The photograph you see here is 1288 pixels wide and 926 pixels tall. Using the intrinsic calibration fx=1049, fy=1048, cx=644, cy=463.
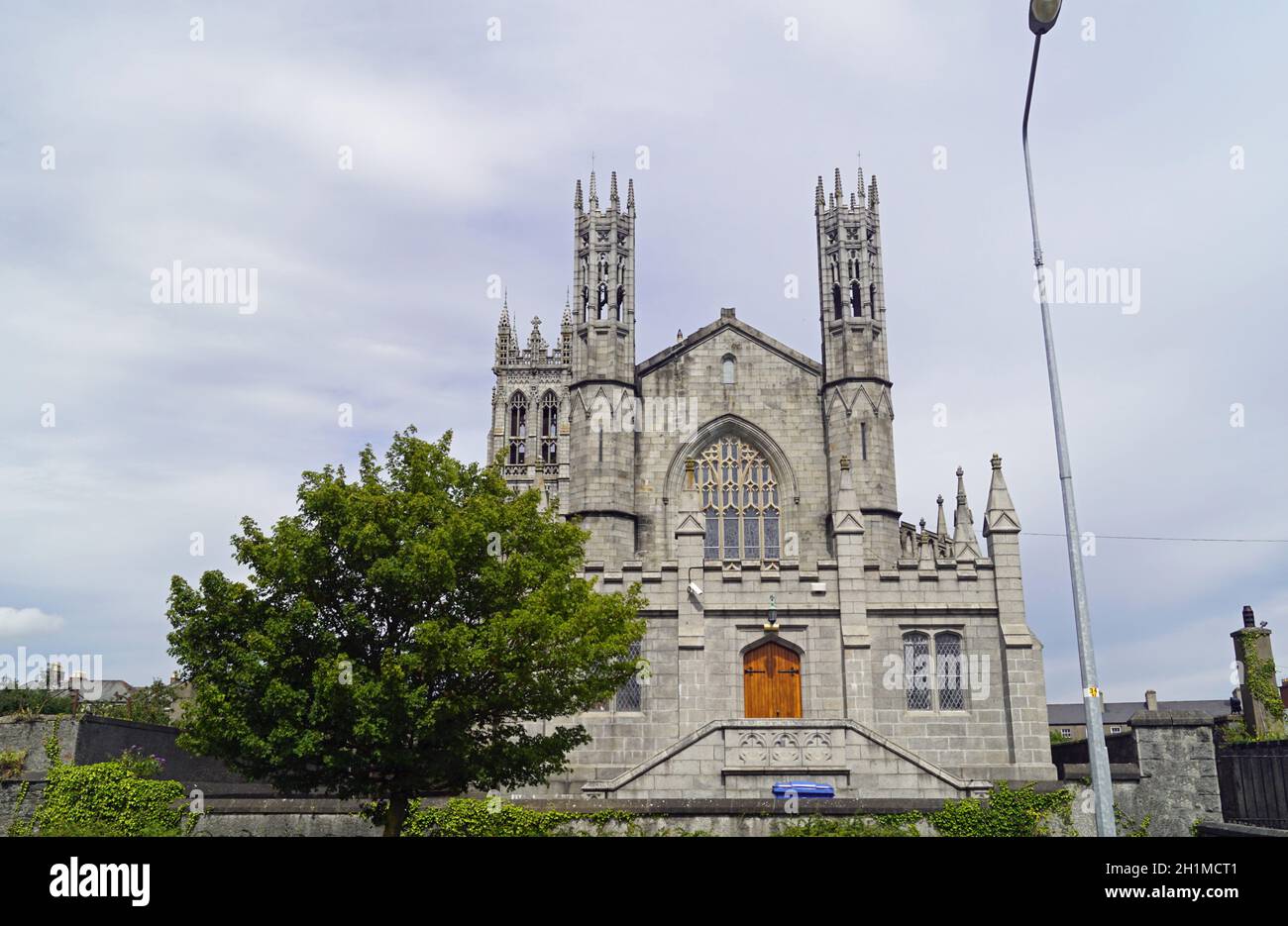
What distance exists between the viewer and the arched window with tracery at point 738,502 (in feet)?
121

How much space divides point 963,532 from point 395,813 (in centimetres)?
1856

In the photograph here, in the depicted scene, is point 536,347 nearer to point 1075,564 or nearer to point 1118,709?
point 1118,709

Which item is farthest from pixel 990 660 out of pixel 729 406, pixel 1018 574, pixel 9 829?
pixel 9 829

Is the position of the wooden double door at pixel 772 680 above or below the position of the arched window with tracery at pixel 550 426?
below

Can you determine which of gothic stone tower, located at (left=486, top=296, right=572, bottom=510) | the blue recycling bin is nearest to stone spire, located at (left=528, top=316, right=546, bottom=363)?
gothic stone tower, located at (left=486, top=296, right=572, bottom=510)

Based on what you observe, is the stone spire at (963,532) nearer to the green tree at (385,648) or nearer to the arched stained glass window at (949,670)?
the arched stained glass window at (949,670)

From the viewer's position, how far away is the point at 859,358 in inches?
1458

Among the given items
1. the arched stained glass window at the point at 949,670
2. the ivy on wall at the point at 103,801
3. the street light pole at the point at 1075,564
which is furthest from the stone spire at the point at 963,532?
the ivy on wall at the point at 103,801

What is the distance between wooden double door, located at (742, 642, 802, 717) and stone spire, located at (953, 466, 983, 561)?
5.42 meters

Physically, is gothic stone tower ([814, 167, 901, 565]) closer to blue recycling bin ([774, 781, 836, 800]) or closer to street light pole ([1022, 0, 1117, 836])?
blue recycling bin ([774, 781, 836, 800])

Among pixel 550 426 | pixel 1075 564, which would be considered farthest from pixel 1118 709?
pixel 1075 564

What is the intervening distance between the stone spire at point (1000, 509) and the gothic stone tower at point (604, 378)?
1225cm
